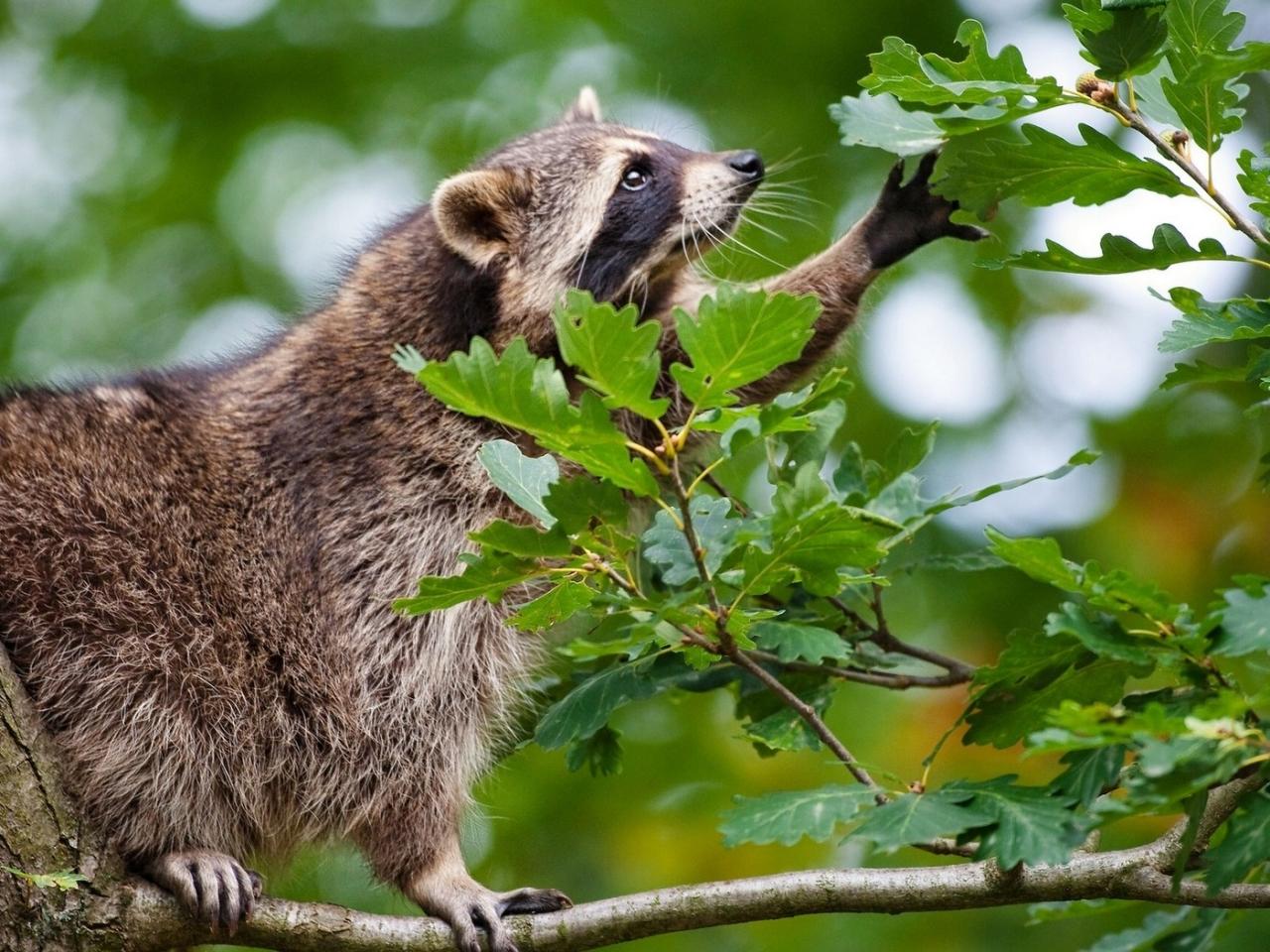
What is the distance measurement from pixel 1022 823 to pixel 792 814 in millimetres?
469

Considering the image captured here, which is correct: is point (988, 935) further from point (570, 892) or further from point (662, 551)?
point (662, 551)

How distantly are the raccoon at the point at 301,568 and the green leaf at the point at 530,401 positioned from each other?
1.96 meters

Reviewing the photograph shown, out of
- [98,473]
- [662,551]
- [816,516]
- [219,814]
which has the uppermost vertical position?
[816,516]

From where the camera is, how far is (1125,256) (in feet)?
11.2

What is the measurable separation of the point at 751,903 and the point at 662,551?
3.11 ft

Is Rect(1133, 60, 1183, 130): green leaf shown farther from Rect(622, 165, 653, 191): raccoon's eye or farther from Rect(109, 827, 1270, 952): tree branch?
Rect(622, 165, 653, 191): raccoon's eye

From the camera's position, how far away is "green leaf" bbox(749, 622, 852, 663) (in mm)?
3420

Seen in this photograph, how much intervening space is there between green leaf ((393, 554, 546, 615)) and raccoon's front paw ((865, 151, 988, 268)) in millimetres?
2530

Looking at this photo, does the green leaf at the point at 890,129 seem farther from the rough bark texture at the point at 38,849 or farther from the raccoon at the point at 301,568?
the rough bark texture at the point at 38,849

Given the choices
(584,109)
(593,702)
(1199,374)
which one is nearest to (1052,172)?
(1199,374)

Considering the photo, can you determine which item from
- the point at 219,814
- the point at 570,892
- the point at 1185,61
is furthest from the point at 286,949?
the point at 570,892

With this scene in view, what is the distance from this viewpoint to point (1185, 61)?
3250 mm

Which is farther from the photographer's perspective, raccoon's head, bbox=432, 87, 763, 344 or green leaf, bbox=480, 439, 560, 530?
raccoon's head, bbox=432, 87, 763, 344

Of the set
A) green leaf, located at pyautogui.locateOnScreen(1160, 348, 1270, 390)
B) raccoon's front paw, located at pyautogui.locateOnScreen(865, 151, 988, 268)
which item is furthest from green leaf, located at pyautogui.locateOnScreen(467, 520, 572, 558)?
raccoon's front paw, located at pyautogui.locateOnScreen(865, 151, 988, 268)
